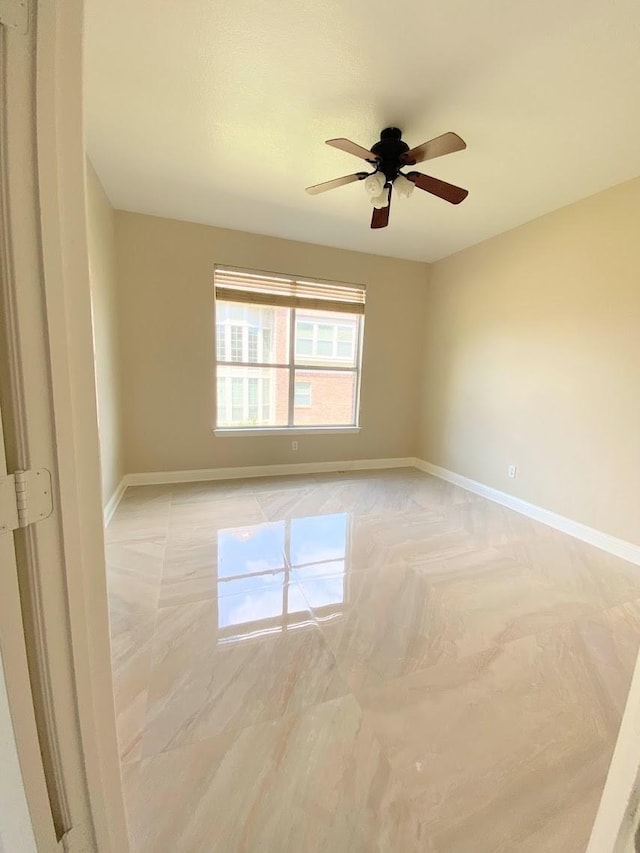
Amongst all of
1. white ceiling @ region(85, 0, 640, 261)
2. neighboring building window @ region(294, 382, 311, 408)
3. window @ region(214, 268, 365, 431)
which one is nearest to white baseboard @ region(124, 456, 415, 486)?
window @ region(214, 268, 365, 431)

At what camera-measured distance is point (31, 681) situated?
648 mm

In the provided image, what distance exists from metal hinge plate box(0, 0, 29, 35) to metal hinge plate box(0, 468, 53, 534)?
67cm

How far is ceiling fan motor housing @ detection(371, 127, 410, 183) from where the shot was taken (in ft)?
6.49

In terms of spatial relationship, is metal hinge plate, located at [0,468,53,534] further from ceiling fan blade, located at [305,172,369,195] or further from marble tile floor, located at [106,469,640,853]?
ceiling fan blade, located at [305,172,369,195]

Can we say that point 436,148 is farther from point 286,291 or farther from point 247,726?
point 247,726

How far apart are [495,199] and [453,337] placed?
1.54 metres

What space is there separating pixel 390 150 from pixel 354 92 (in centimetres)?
35

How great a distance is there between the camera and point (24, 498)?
1.92 feet

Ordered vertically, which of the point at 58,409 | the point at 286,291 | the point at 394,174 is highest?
the point at 394,174

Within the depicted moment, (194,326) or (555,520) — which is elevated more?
(194,326)

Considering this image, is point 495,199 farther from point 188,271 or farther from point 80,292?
point 80,292

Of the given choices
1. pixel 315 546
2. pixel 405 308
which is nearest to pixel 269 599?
pixel 315 546

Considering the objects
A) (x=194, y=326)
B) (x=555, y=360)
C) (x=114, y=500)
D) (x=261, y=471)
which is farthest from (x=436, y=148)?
(x=114, y=500)

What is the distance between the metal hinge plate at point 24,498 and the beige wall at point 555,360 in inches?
130
